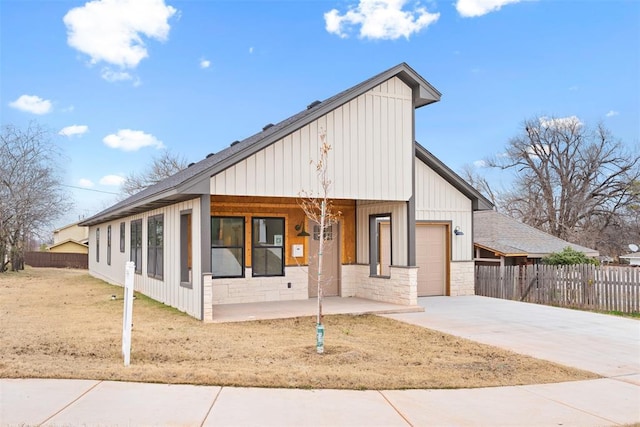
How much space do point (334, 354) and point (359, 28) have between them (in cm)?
1356

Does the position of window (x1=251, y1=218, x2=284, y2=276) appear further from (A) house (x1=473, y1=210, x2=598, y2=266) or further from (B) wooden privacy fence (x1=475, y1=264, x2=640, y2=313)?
(A) house (x1=473, y1=210, x2=598, y2=266)

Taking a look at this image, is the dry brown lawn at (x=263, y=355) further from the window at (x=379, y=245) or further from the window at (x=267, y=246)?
the window at (x=267, y=246)

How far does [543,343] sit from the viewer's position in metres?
8.58

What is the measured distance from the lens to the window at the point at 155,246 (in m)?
13.6

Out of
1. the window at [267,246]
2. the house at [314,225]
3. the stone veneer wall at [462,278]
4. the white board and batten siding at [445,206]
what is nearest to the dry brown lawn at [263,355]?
the house at [314,225]

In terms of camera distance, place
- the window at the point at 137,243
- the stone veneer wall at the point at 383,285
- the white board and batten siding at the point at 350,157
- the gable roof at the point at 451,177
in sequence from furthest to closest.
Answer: the window at the point at 137,243, the gable roof at the point at 451,177, the stone veneer wall at the point at 383,285, the white board and batten siding at the point at 350,157

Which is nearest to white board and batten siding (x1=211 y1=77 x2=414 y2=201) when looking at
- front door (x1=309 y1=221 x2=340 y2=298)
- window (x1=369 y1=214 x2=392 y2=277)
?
window (x1=369 y1=214 x2=392 y2=277)

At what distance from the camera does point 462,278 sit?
1555cm

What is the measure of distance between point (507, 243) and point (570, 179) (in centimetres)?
2018

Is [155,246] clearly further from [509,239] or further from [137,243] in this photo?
[509,239]

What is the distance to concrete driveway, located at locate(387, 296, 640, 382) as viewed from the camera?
7449 mm

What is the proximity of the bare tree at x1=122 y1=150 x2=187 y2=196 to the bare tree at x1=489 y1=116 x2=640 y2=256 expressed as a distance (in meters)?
26.1

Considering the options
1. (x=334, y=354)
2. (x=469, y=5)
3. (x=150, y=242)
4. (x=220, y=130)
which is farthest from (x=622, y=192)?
(x=334, y=354)

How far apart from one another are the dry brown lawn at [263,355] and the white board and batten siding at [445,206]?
4.87 meters
